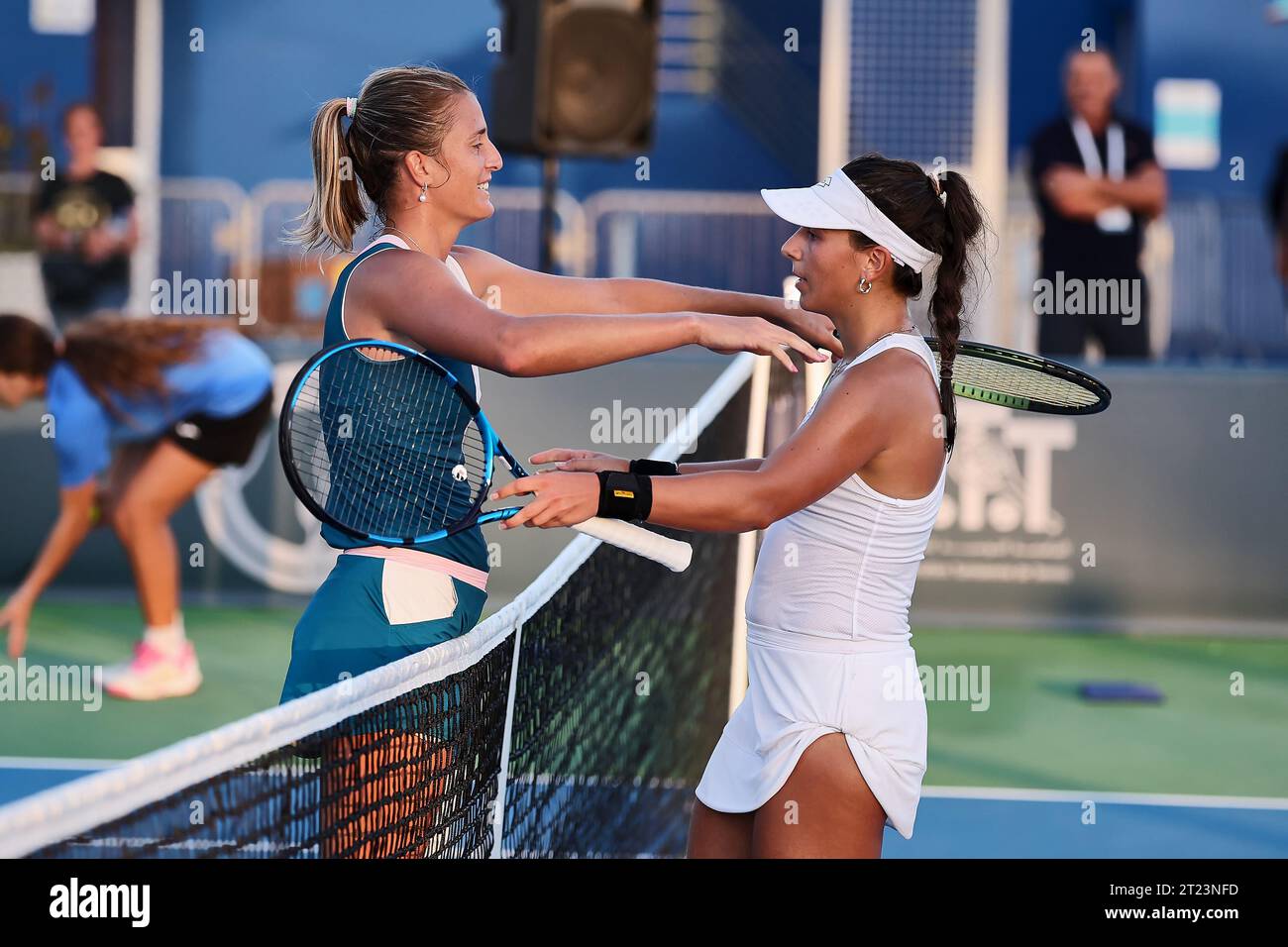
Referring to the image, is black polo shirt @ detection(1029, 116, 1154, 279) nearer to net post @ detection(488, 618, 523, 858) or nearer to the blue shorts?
net post @ detection(488, 618, 523, 858)

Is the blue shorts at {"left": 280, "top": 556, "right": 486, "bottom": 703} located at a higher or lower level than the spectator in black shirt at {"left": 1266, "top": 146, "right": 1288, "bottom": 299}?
lower

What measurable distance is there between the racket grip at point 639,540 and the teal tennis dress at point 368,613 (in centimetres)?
25

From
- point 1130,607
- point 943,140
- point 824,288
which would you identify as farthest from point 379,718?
point 943,140

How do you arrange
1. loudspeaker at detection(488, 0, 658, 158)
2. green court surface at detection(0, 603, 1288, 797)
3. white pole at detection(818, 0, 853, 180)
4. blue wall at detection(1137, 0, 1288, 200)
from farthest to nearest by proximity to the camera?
blue wall at detection(1137, 0, 1288, 200), white pole at detection(818, 0, 853, 180), loudspeaker at detection(488, 0, 658, 158), green court surface at detection(0, 603, 1288, 797)

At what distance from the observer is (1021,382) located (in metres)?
3.10

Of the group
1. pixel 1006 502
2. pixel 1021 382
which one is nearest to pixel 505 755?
pixel 1021 382

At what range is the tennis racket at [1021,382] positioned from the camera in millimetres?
2910

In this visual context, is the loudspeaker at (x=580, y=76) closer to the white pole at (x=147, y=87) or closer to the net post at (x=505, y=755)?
the net post at (x=505, y=755)

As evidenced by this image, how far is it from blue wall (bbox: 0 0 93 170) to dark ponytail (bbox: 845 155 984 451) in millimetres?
12412

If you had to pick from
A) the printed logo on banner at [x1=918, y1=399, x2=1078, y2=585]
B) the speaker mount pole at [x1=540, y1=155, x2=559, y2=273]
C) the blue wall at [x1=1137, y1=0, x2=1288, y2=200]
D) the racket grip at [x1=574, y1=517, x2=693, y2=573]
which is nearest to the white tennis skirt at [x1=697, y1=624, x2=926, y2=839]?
the racket grip at [x1=574, y1=517, x2=693, y2=573]

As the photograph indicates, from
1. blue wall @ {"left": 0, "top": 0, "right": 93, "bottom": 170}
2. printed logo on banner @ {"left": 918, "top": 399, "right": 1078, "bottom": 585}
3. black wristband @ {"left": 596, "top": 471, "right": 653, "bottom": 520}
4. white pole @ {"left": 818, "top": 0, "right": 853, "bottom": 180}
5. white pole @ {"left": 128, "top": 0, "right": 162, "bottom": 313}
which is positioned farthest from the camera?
white pole @ {"left": 128, "top": 0, "right": 162, "bottom": 313}

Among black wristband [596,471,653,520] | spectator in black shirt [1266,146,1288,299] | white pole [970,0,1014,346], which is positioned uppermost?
white pole [970,0,1014,346]

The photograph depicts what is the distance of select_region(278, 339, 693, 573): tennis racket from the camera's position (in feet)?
8.17
